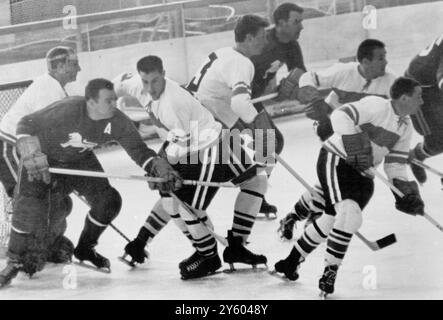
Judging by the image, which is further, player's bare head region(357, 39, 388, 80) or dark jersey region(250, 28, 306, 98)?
dark jersey region(250, 28, 306, 98)

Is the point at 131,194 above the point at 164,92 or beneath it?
beneath

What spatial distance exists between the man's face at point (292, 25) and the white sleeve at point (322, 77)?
0.16 m

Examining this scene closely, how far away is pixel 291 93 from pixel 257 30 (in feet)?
0.91

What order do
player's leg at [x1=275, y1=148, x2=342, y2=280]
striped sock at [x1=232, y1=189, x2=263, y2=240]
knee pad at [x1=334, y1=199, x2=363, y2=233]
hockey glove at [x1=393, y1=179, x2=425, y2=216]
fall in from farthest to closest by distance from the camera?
1. striped sock at [x1=232, y1=189, x2=263, y2=240]
2. hockey glove at [x1=393, y1=179, x2=425, y2=216]
3. player's leg at [x1=275, y1=148, x2=342, y2=280]
4. knee pad at [x1=334, y1=199, x2=363, y2=233]

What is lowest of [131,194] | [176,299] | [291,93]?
[176,299]

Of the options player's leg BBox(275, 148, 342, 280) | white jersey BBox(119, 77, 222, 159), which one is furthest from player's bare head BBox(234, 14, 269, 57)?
player's leg BBox(275, 148, 342, 280)

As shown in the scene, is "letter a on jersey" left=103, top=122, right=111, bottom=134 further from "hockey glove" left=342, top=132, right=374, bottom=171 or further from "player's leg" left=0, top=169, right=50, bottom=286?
"hockey glove" left=342, top=132, right=374, bottom=171

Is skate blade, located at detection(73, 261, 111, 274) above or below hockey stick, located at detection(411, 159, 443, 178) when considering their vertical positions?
below

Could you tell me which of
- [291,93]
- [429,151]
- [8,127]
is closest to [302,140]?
[291,93]

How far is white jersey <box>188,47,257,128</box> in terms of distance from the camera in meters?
4.56

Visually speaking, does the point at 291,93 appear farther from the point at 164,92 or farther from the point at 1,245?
the point at 1,245

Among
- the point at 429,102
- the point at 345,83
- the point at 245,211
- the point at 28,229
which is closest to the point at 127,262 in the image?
the point at 28,229

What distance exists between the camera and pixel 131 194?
15.6ft

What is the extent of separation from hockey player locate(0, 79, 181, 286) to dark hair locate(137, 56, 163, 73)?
0.15 metres
